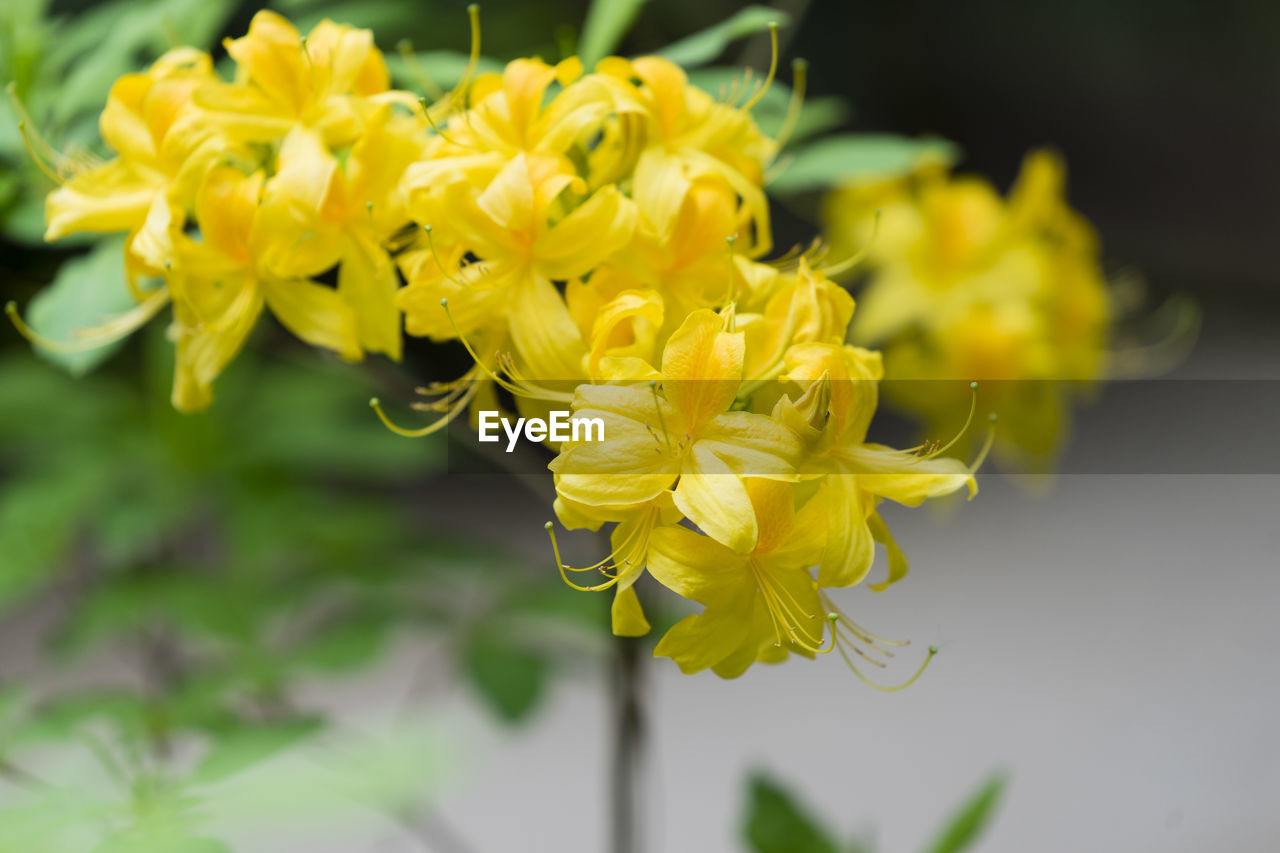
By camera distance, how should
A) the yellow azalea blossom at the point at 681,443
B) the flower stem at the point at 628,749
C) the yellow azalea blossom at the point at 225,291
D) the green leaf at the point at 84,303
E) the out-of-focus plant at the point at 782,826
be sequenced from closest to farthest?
the yellow azalea blossom at the point at 681,443, the yellow azalea blossom at the point at 225,291, the green leaf at the point at 84,303, the flower stem at the point at 628,749, the out-of-focus plant at the point at 782,826

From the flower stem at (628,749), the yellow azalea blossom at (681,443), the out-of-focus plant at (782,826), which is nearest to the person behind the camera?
the yellow azalea blossom at (681,443)

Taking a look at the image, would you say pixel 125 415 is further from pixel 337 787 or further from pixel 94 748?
pixel 337 787

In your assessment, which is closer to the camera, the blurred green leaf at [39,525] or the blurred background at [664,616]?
the blurred background at [664,616]

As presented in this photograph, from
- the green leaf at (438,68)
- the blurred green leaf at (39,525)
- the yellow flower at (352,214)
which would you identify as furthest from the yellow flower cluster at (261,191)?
the blurred green leaf at (39,525)

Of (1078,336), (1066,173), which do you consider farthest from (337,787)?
(1066,173)

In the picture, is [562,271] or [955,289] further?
[955,289]

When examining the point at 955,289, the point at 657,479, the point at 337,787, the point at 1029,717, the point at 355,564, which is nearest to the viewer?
the point at 657,479

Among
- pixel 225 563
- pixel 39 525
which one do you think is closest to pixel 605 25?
pixel 39 525

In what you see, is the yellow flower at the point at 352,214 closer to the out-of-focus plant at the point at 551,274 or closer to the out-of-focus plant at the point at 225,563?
the out-of-focus plant at the point at 551,274
